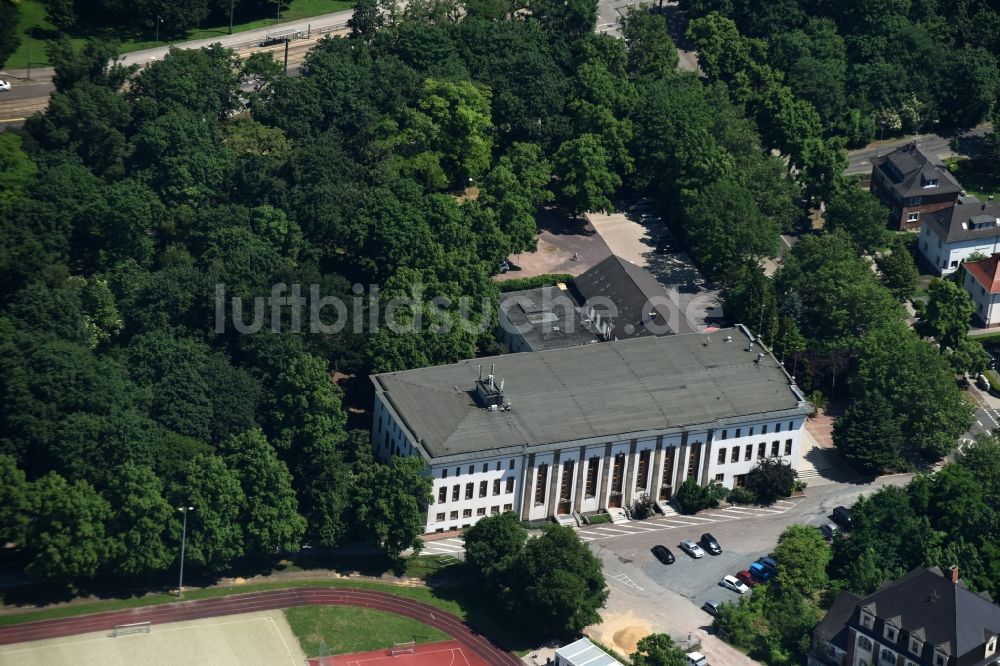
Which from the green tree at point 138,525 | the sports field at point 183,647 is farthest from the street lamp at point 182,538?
the sports field at point 183,647

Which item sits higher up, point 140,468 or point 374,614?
point 140,468

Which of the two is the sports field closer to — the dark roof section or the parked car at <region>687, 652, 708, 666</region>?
the parked car at <region>687, 652, 708, 666</region>

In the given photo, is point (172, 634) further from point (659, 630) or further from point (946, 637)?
point (946, 637)

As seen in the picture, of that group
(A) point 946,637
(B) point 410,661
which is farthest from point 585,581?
(A) point 946,637

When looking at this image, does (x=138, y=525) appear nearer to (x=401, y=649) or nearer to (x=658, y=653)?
(x=401, y=649)

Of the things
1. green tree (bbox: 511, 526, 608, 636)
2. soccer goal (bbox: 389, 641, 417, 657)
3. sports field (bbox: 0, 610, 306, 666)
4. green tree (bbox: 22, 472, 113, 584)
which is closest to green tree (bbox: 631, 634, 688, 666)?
green tree (bbox: 511, 526, 608, 636)

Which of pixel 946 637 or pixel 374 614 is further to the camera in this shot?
pixel 374 614
